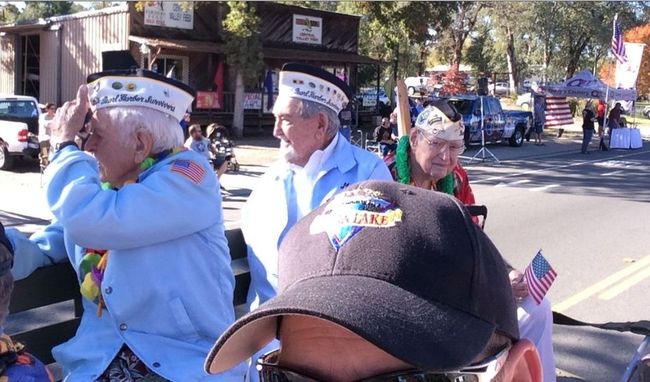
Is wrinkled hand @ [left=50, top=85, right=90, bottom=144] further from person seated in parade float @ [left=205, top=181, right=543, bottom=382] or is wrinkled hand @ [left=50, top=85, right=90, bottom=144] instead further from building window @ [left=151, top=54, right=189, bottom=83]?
building window @ [left=151, top=54, right=189, bottom=83]

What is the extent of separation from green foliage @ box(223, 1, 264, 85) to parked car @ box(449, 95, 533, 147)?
6.72 m

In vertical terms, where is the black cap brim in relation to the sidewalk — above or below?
above

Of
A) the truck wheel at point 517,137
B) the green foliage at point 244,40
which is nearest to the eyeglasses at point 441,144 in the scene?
the green foliage at point 244,40

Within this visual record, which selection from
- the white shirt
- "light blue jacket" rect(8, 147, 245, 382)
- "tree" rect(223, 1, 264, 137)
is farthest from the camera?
"tree" rect(223, 1, 264, 137)

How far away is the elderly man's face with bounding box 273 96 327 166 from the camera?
3.63m

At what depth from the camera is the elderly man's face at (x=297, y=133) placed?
363 centimetres

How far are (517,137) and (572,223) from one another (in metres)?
16.1

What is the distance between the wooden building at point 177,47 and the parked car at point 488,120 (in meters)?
6.58

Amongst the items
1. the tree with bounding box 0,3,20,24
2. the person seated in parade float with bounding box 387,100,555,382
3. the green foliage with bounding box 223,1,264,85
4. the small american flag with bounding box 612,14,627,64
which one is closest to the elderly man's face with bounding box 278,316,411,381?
the person seated in parade float with bounding box 387,100,555,382

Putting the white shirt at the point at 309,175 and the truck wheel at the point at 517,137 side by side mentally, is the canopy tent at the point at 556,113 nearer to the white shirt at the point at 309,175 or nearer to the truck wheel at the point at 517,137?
the truck wheel at the point at 517,137

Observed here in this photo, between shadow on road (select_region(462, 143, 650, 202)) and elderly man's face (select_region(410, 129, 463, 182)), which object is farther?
shadow on road (select_region(462, 143, 650, 202))

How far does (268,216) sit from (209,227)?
0.83 meters

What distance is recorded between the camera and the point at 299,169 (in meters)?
3.60

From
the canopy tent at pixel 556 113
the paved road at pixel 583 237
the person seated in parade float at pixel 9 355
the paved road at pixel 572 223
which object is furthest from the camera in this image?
the canopy tent at pixel 556 113
